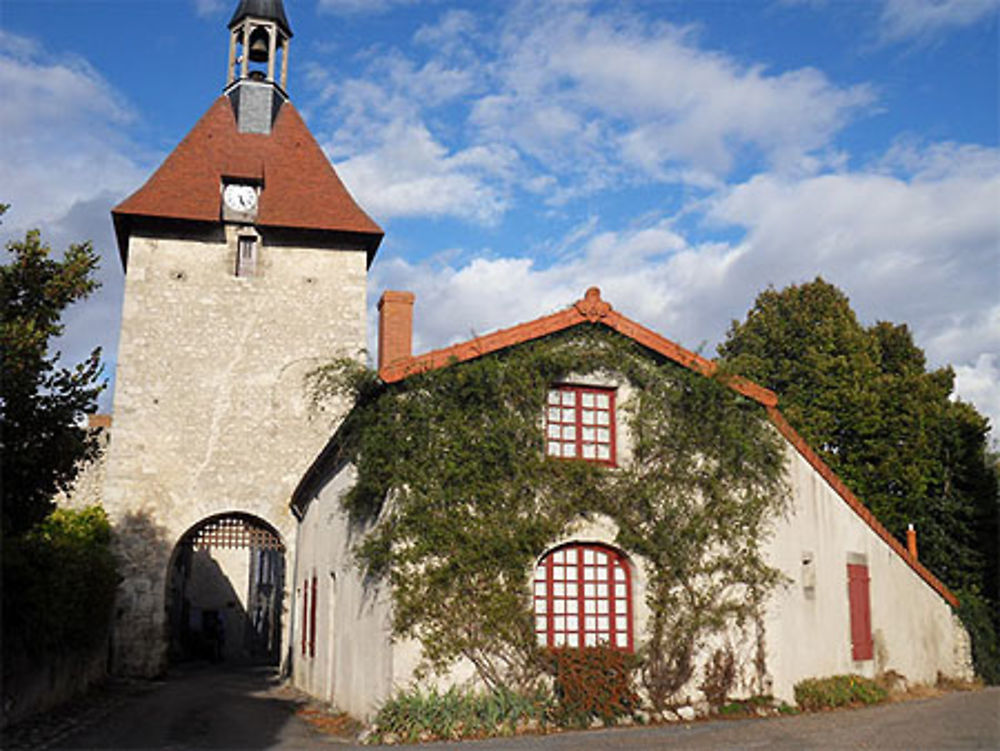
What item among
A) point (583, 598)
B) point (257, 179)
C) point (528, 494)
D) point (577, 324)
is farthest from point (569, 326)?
point (257, 179)

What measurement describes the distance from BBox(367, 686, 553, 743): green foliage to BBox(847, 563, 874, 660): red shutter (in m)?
6.46

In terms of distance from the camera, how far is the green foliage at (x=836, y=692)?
13.8 metres

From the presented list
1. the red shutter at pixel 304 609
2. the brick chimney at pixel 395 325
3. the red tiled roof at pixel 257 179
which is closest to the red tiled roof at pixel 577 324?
the brick chimney at pixel 395 325

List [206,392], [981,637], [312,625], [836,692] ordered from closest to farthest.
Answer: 1. [836,692]
2. [312,625]
3. [981,637]
4. [206,392]

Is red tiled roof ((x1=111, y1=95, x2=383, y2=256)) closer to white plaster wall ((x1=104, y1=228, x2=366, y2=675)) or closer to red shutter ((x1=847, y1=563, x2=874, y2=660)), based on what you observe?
white plaster wall ((x1=104, y1=228, x2=366, y2=675))

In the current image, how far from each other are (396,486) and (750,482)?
5335 mm

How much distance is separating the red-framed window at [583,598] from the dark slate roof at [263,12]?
2000 cm

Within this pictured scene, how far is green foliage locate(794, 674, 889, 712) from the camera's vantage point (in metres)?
13.8

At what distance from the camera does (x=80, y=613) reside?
47.9 ft

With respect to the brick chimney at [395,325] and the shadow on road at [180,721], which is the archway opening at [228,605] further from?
the brick chimney at [395,325]

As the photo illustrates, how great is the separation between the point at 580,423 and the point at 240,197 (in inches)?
556

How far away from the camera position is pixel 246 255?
23.8m

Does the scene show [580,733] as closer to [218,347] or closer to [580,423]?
[580,423]

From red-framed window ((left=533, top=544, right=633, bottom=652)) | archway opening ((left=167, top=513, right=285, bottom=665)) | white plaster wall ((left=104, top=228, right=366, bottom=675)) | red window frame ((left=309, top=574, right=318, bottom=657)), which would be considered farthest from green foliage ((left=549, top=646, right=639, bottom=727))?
archway opening ((left=167, top=513, right=285, bottom=665))
